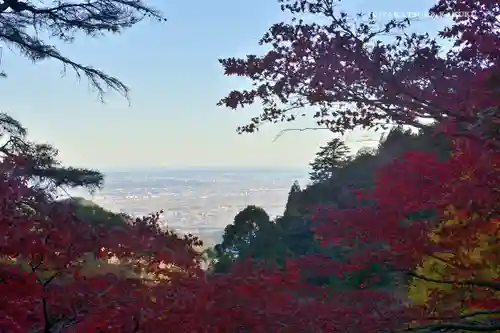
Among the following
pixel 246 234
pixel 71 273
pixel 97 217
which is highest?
pixel 97 217

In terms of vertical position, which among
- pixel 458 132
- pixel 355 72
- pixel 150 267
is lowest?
pixel 150 267

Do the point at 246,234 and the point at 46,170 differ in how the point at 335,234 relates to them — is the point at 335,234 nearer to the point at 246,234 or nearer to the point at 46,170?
the point at 46,170

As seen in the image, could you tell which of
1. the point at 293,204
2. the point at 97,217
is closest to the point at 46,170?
the point at 97,217

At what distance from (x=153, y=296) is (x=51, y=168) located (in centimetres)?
293

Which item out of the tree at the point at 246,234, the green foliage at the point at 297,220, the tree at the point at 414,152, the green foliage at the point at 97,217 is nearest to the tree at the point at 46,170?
the green foliage at the point at 97,217

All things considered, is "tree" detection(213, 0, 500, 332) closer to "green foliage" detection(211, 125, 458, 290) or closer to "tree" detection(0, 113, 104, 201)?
"tree" detection(0, 113, 104, 201)

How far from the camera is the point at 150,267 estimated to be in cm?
506

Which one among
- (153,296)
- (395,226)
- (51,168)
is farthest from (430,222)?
(51,168)

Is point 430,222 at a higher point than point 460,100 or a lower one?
lower

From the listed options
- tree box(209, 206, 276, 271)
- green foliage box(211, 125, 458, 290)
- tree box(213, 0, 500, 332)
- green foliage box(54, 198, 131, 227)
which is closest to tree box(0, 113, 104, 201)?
green foliage box(54, 198, 131, 227)

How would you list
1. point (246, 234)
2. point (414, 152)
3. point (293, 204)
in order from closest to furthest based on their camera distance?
point (414, 152) → point (246, 234) → point (293, 204)

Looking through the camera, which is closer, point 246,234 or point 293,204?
point 246,234

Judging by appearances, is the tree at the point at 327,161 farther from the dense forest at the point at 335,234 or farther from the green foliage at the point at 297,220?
the dense forest at the point at 335,234

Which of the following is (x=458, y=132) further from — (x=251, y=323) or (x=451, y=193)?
(x=251, y=323)
